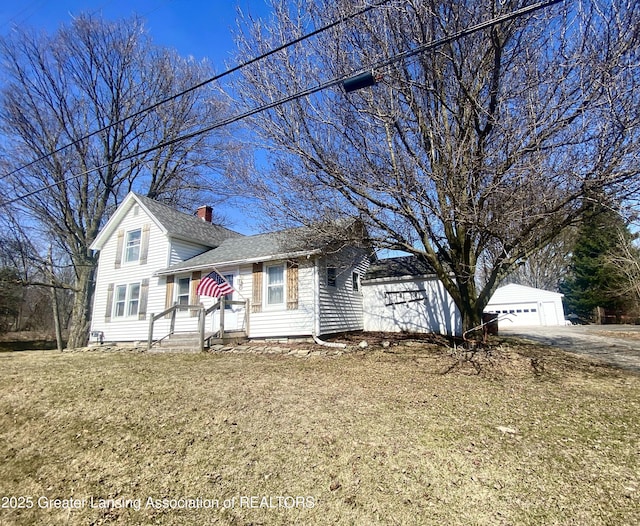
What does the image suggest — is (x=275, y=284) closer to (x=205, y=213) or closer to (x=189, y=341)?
(x=189, y=341)

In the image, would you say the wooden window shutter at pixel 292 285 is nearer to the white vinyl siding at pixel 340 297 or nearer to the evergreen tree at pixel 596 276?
the white vinyl siding at pixel 340 297

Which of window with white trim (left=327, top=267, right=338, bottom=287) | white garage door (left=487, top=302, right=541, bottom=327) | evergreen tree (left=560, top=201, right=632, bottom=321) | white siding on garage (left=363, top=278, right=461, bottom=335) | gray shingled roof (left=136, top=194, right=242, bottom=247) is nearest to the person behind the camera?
window with white trim (left=327, top=267, right=338, bottom=287)

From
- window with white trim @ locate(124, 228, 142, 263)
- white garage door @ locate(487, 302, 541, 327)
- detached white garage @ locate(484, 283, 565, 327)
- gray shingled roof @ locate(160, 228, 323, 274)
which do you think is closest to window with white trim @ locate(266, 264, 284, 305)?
gray shingled roof @ locate(160, 228, 323, 274)

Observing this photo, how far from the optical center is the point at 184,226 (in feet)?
51.7

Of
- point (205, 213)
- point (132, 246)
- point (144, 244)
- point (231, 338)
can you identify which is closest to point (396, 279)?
point (231, 338)

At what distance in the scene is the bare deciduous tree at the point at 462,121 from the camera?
18.9 feet

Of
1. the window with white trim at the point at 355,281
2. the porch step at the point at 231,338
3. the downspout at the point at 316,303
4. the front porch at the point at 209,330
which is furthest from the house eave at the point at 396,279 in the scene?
the porch step at the point at 231,338

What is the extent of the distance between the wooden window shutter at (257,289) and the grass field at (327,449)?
493cm

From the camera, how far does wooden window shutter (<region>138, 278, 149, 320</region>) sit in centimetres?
1402

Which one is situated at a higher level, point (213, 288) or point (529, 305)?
point (213, 288)

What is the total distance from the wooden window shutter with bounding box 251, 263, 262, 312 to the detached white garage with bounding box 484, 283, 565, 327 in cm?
1839

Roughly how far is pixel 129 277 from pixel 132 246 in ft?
5.03

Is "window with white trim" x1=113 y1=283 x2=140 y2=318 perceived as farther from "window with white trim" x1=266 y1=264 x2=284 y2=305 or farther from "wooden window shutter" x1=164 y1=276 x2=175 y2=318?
"window with white trim" x1=266 y1=264 x2=284 y2=305

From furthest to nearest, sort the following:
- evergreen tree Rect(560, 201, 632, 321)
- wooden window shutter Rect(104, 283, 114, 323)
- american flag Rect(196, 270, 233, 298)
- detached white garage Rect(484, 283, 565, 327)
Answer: evergreen tree Rect(560, 201, 632, 321) → detached white garage Rect(484, 283, 565, 327) → wooden window shutter Rect(104, 283, 114, 323) → american flag Rect(196, 270, 233, 298)
